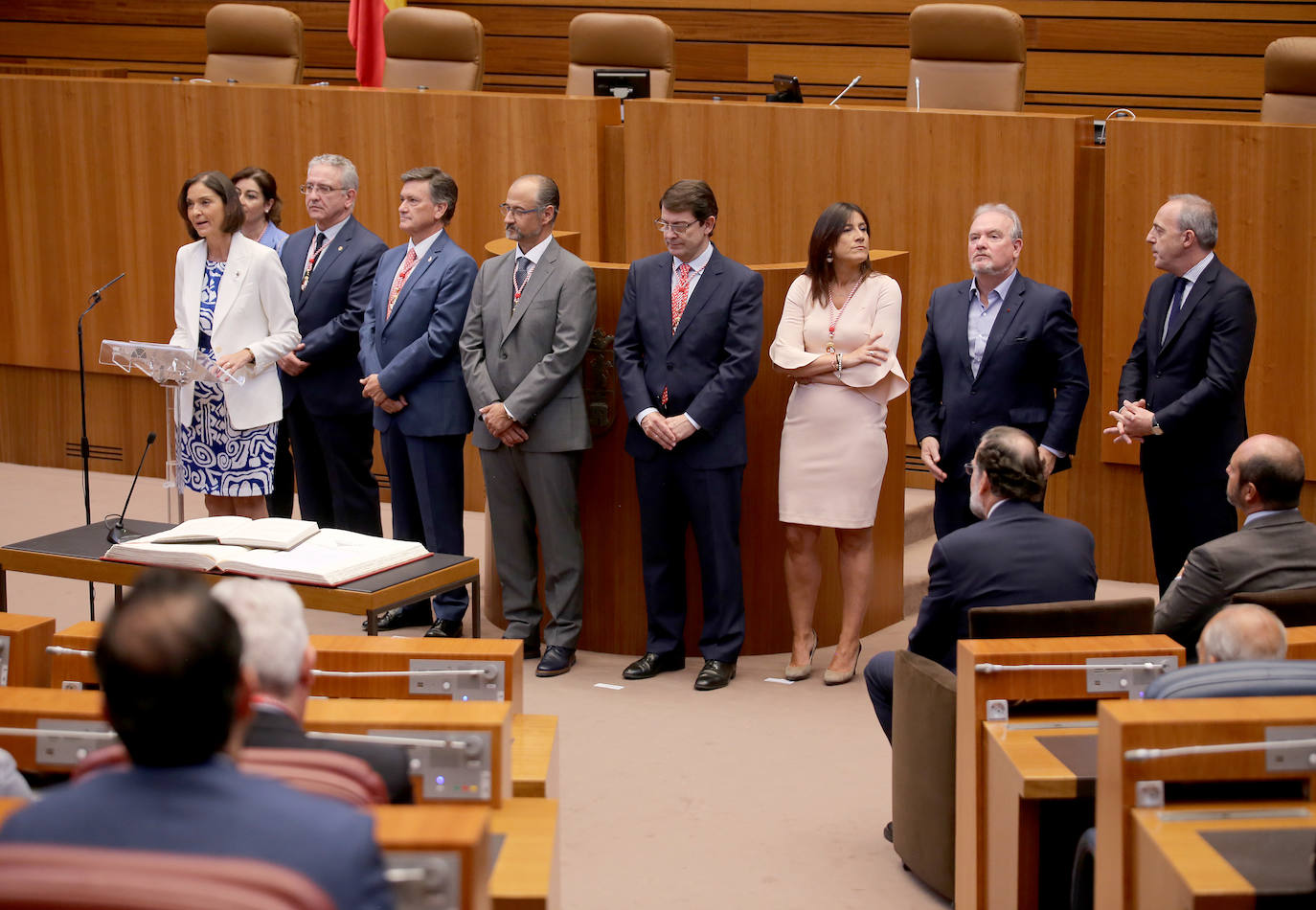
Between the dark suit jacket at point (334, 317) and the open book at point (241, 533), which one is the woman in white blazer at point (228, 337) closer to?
the dark suit jacket at point (334, 317)

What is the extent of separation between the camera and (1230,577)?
10.6 ft

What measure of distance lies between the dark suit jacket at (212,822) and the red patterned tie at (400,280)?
12.0 ft

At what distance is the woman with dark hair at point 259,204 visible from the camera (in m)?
5.53

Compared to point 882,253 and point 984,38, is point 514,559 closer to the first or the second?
point 882,253

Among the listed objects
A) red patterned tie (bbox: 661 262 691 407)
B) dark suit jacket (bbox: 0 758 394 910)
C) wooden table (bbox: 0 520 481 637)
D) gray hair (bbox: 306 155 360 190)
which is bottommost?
wooden table (bbox: 0 520 481 637)

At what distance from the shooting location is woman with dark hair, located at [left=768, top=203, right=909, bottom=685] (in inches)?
178

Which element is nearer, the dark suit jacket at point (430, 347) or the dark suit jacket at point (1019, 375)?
the dark suit jacket at point (1019, 375)

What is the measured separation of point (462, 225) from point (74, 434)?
238cm

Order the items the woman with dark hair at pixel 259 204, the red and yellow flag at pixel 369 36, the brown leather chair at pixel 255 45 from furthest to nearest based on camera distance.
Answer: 1. the red and yellow flag at pixel 369 36
2. the brown leather chair at pixel 255 45
3. the woman with dark hair at pixel 259 204

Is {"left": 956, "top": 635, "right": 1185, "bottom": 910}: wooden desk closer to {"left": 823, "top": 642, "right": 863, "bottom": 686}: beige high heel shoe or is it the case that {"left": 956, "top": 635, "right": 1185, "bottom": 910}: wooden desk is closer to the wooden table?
the wooden table

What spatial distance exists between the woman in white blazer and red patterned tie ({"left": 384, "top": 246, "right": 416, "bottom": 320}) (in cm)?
35

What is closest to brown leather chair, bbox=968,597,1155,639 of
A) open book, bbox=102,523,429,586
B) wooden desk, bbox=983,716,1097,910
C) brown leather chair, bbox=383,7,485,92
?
wooden desk, bbox=983,716,1097,910

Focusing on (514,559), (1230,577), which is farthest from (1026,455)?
(514,559)

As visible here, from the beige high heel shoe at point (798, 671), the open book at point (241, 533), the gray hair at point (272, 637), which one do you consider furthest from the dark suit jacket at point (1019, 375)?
the gray hair at point (272, 637)
